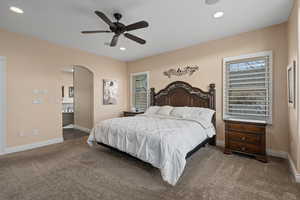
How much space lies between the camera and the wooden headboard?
3799 mm

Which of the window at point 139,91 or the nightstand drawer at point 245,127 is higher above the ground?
the window at point 139,91

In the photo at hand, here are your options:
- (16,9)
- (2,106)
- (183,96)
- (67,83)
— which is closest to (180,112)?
(183,96)

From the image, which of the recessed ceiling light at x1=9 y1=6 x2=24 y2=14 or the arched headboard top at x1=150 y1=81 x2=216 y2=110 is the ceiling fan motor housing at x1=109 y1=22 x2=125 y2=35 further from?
the arched headboard top at x1=150 y1=81 x2=216 y2=110

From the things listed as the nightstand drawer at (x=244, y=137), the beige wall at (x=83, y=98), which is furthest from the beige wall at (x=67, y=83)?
the nightstand drawer at (x=244, y=137)

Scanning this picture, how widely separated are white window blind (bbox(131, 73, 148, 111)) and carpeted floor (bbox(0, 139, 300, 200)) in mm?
2730

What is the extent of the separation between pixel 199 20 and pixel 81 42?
3166 mm

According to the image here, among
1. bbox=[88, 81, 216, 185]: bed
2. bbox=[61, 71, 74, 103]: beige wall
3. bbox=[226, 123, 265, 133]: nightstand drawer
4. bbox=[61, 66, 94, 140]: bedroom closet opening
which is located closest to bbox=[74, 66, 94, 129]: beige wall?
bbox=[61, 66, 94, 140]: bedroom closet opening

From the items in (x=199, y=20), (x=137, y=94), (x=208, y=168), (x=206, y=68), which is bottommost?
(x=208, y=168)

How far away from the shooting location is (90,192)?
74.3 inches

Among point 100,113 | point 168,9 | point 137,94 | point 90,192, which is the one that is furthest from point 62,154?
point 168,9

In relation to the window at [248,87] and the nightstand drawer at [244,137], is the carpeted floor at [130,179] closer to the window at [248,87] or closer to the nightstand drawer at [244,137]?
the nightstand drawer at [244,137]

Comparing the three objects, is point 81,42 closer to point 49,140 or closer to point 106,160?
point 49,140

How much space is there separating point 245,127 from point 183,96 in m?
1.83

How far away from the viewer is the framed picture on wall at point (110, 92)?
524cm
